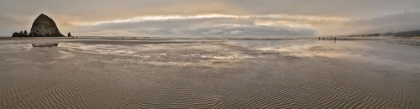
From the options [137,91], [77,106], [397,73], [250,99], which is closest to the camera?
[77,106]

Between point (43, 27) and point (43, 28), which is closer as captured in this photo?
point (43, 28)

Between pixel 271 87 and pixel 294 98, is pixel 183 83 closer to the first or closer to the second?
pixel 271 87

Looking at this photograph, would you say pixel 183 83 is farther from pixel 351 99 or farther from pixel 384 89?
pixel 384 89

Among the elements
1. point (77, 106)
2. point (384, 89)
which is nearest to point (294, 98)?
point (384, 89)

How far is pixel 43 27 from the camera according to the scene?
352 feet

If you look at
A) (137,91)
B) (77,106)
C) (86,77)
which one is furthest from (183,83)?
(86,77)

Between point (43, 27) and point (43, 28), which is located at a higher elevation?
point (43, 27)

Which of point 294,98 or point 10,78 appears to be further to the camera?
point 10,78

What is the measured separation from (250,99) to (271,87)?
6.11ft

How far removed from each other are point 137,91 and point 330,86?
24.0ft

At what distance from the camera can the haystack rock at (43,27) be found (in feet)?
338

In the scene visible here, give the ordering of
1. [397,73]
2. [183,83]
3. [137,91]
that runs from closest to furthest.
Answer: [137,91]
[183,83]
[397,73]

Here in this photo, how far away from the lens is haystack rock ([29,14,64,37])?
10300 centimetres

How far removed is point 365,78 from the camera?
9664 mm
